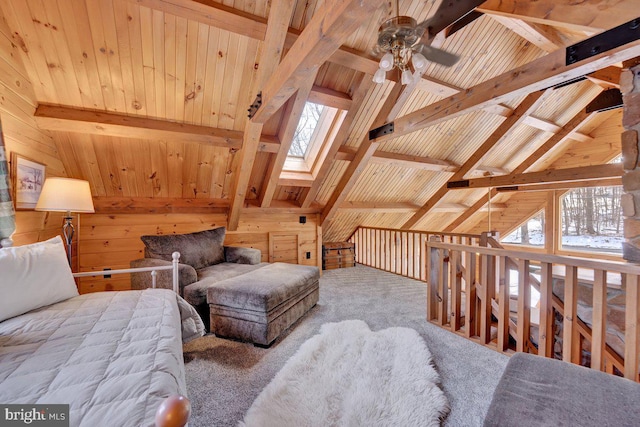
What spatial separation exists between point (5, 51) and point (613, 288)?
4736 millimetres

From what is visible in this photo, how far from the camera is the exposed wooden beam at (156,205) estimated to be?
3.15m

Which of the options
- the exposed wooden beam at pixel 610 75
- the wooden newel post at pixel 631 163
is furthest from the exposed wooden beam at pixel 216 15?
the exposed wooden beam at pixel 610 75

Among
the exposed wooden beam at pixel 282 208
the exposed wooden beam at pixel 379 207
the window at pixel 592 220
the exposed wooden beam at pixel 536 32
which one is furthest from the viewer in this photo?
the window at pixel 592 220

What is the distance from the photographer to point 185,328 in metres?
1.78

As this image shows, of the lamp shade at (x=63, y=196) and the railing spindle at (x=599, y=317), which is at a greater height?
the lamp shade at (x=63, y=196)

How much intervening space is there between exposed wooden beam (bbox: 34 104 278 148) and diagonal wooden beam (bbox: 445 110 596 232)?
5.47 m

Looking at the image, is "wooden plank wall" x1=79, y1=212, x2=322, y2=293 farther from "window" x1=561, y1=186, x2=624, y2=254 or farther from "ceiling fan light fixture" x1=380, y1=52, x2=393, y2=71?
"window" x1=561, y1=186, x2=624, y2=254

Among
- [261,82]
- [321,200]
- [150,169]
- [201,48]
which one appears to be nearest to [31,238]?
[150,169]

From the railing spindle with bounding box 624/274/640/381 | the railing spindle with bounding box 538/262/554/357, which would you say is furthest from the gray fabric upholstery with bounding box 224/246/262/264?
the railing spindle with bounding box 624/274/640/381

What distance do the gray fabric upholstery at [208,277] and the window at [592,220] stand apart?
6733 mm

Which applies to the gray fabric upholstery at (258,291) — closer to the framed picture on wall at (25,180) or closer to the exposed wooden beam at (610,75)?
the framed picture on wall at (25,180)

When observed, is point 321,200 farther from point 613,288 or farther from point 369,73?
point 613,288

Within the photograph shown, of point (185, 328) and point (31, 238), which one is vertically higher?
point (31, 238)

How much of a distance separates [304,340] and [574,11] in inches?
123
